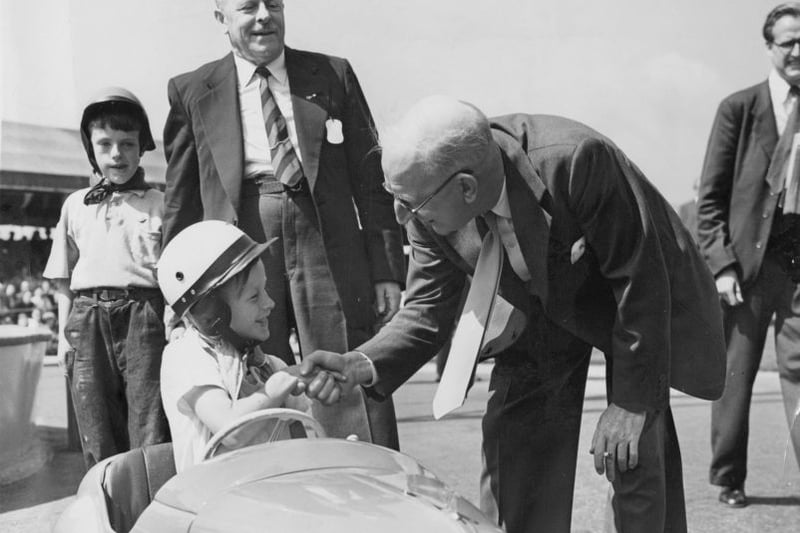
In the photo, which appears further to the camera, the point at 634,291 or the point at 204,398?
the point at 204,398

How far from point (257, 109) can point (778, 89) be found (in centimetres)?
213

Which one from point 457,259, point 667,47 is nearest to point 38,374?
point 457,259

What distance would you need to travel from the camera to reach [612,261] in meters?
2.35

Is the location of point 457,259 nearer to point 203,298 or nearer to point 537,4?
point 203,298

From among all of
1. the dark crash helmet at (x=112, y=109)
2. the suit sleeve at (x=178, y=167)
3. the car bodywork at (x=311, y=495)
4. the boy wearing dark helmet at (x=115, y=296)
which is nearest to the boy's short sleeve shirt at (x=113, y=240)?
the boy wearing dark helmet at (x=115, y=296)

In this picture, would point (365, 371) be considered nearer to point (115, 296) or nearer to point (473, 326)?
point (473, 326)

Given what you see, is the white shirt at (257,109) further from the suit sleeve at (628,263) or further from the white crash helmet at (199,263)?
the suit sleeve at (628,263)

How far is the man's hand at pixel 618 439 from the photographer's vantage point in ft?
7.82

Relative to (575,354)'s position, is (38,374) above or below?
below

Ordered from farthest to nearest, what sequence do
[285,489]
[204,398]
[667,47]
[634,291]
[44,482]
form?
[667,47]
[44,482]
[204,398]
[634,291]
[285,489]

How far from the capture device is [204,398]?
2.51 metres

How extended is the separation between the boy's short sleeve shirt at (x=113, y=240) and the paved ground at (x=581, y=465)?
0.96 m

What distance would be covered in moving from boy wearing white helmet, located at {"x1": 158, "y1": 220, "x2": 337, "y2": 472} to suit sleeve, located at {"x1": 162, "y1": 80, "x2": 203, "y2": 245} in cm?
87

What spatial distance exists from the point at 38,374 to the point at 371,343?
2491 millimetres
